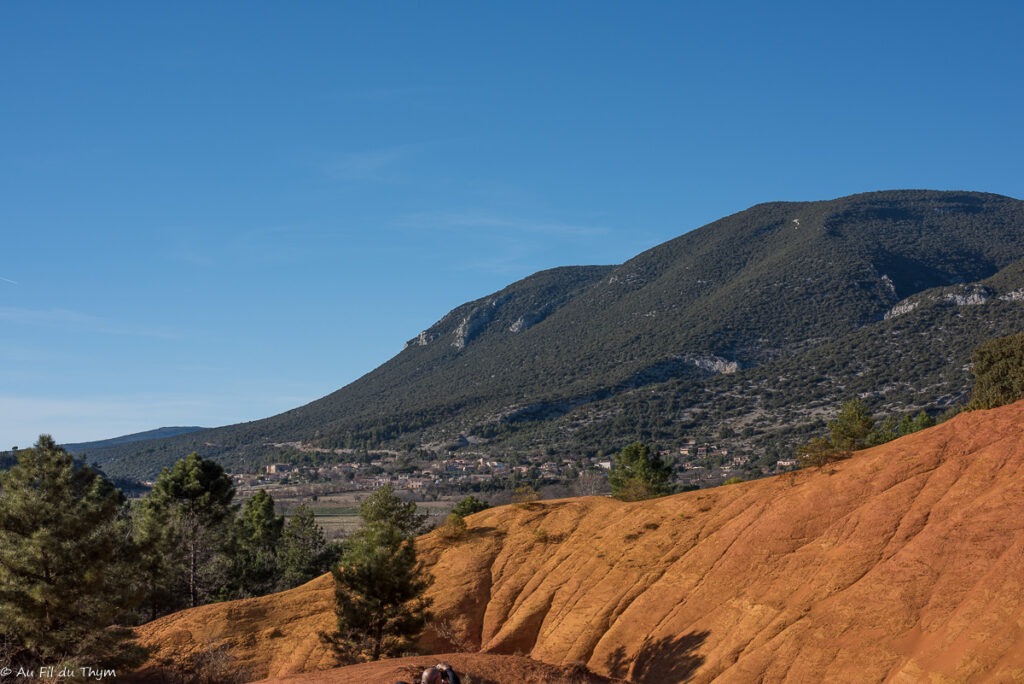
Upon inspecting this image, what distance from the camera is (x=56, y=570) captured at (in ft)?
101

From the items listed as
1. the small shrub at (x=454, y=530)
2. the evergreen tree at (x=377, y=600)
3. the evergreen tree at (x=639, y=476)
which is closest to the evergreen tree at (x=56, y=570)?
the evergreen tree at (x=377, y=600)

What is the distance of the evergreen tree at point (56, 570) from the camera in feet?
98.1

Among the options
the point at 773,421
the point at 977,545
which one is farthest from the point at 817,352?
the point at 977,545

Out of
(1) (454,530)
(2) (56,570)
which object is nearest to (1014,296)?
(1) (454,530)

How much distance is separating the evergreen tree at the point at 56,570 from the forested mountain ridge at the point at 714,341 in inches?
3106

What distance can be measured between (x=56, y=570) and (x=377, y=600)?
40.7 feet

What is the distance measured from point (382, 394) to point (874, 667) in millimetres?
139760

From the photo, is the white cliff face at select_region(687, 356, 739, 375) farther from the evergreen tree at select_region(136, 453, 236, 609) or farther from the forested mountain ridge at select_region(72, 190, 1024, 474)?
the evergreen tree at select_region(136, 453, 236, 609)

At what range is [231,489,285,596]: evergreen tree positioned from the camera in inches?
2391

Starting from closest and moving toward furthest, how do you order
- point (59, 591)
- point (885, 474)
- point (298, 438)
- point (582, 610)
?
point (59, 591) → point (885, 474) → point (582, 610) → point (298, 438)

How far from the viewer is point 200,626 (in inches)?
1612

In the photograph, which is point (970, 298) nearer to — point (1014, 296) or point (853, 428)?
point (1014, 296)

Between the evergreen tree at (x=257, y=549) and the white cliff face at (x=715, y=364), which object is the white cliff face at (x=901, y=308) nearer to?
the white cliff face at (x=715, y=364)

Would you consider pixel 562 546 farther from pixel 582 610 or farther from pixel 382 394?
pixel 382 394
